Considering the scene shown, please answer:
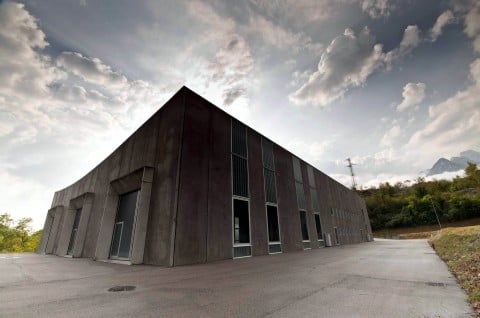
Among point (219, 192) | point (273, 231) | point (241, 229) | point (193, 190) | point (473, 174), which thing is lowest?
Answer: point (273, 231)

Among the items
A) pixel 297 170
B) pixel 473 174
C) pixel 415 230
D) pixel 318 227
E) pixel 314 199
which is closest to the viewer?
pixel 297 170

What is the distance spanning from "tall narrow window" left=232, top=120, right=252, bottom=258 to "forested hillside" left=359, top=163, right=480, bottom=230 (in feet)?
228

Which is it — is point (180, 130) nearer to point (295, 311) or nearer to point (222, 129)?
point (222, 129)

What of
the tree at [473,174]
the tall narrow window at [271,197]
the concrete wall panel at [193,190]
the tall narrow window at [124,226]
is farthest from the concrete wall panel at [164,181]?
the tree at [473,174]

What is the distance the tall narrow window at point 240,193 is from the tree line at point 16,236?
57931 mm

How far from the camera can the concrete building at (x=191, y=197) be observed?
10.9 metres

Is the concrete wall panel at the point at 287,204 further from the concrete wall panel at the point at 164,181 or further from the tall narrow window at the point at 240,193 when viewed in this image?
the concrete wall panel at the point at 164,181

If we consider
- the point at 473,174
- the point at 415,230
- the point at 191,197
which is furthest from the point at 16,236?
the point at 473,174

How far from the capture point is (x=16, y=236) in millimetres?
49938

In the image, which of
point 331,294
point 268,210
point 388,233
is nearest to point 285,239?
point 268,210

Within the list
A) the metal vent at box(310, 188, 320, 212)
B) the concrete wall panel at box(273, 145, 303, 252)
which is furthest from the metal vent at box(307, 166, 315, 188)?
the concrete wall panel at box(273, 145, 303, 252)

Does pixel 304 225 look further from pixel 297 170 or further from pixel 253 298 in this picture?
pixel 253 298

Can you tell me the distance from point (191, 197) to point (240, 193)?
13.2 feet

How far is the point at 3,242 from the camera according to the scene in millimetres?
47750
